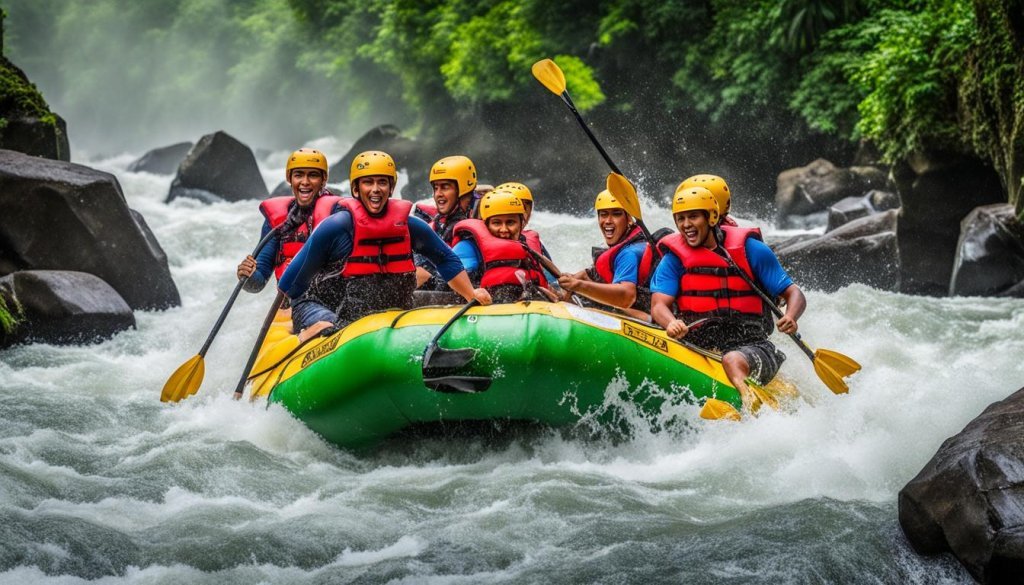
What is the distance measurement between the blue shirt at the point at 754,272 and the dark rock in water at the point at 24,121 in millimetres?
7114

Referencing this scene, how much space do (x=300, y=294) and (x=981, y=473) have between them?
3.36 meters

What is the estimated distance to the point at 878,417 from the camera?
5133 millimetres

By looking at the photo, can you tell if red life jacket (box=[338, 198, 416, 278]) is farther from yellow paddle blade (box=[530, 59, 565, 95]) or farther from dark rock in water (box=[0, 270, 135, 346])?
dark rock in water (box=[0, 270, 135, 346])

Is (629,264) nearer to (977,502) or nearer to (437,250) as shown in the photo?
(437,250)

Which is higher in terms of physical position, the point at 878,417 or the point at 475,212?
the point at 475,212

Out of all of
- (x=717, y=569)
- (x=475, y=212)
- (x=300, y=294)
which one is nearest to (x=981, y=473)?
(x=717, y=569)

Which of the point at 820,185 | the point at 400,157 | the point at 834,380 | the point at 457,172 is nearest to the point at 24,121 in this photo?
the point at 457,172

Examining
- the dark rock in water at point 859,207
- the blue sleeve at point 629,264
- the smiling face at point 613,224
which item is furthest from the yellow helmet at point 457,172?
the dark rock in water at point 859,207

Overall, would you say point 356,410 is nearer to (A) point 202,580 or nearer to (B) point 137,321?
(A) point 202,580

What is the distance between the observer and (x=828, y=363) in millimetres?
5316

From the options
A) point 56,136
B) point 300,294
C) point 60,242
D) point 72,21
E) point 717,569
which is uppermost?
point 72,21

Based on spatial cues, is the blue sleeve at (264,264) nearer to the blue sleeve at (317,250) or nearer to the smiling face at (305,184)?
the smiling face at (305,184)

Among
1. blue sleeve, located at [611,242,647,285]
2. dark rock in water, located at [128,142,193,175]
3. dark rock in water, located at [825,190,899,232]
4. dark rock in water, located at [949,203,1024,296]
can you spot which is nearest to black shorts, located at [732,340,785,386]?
blue sleeve, located at [611,242,647,285]

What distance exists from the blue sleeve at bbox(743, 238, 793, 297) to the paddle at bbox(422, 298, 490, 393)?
1.70 m
